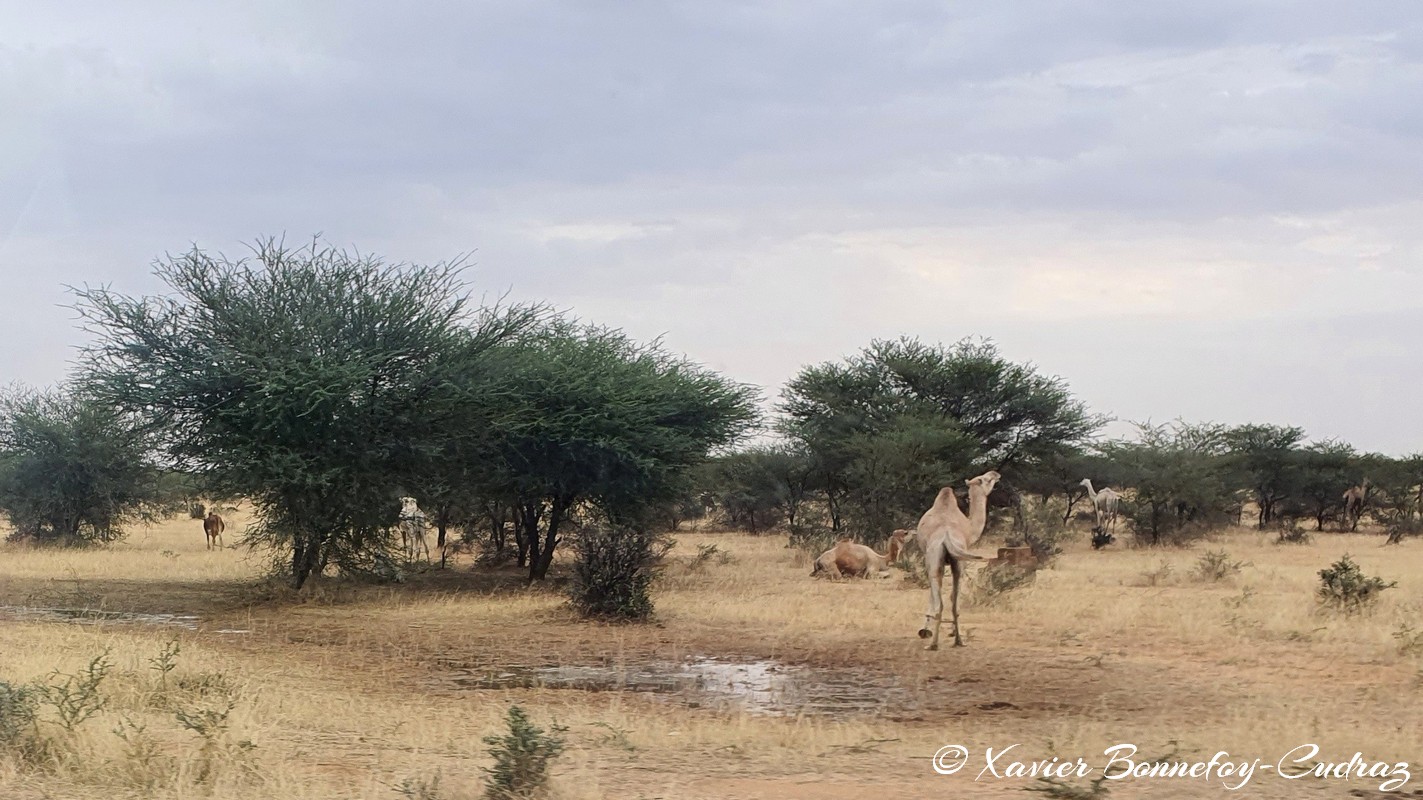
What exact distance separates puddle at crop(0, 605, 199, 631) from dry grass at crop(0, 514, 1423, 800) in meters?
0.43

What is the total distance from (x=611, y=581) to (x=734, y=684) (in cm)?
569

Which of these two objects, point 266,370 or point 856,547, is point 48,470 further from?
point 856,547

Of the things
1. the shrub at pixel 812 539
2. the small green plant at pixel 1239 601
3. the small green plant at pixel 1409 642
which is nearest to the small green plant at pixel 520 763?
the small green plant at pixel 1409 642

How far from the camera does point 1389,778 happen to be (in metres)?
7.79

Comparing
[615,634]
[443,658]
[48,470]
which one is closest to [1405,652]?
→ [615,634]

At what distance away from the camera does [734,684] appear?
40.8 ft

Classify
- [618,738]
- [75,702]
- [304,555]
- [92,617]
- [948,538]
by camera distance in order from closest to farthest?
1. [618,738]
2. [75,702]
3. [948,538]
4. [92,617]
5. [304,555]

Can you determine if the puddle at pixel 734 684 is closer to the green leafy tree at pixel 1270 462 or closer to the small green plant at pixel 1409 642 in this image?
the small green plant at pixel 1409 642

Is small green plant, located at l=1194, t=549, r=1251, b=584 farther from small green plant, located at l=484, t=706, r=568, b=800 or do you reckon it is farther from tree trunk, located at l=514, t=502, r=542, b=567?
small green plant, located at l=484, t=706, r=568, b=800

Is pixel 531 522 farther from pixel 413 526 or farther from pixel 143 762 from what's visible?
pixel 143 762

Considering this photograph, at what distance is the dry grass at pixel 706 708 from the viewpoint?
8008mm

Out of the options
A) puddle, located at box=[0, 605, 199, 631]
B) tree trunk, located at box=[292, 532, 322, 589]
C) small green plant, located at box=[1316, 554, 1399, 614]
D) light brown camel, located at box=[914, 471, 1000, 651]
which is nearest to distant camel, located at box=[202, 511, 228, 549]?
tree trunk, located at box=[292, 532, 322, 589]

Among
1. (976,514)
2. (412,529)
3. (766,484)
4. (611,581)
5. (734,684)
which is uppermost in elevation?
(766,484)

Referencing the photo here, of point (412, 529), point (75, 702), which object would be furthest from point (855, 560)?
point (75, 702)
